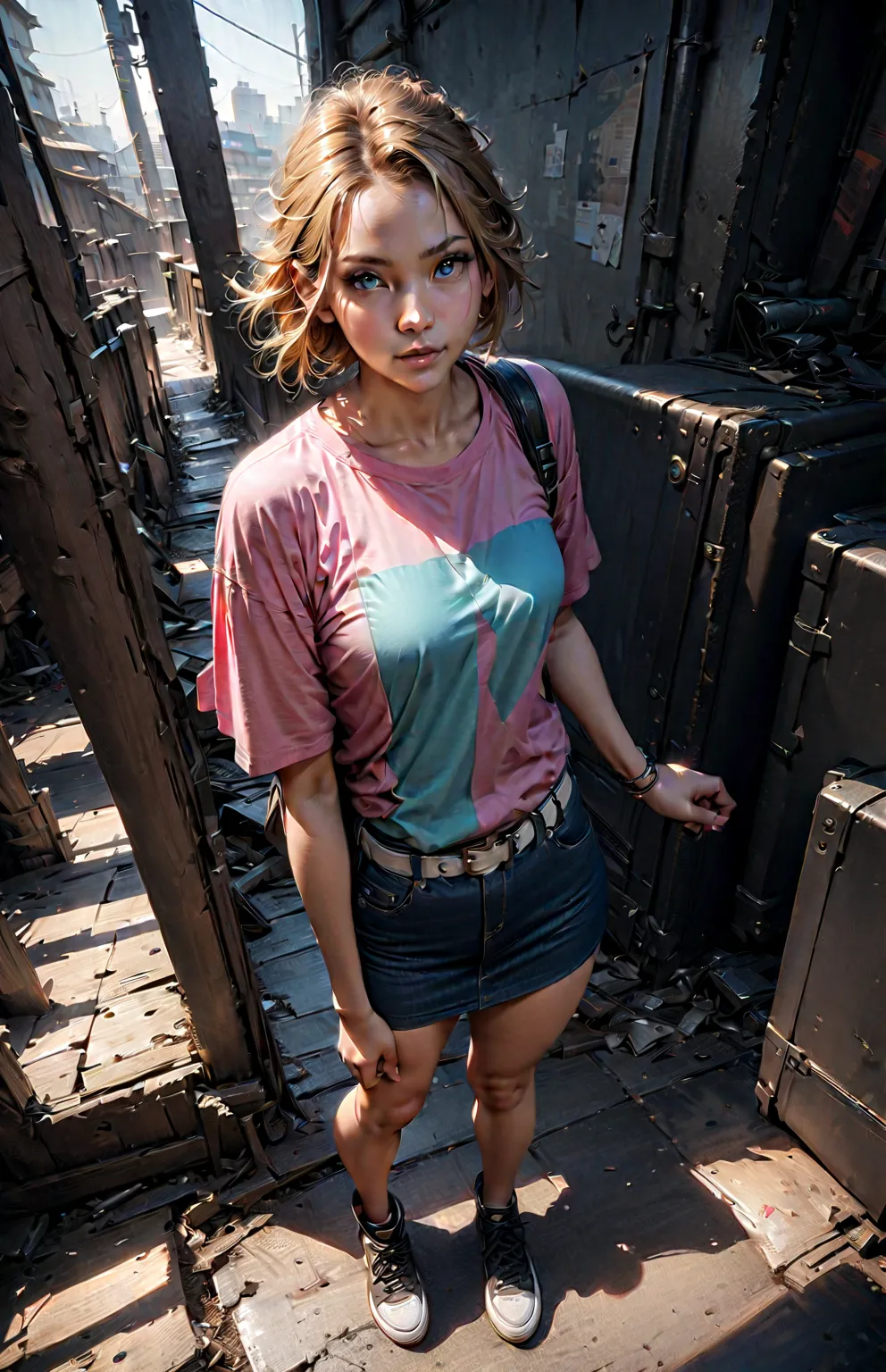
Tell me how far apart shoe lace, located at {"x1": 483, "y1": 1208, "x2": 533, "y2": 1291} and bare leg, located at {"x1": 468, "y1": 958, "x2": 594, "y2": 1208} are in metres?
0.06

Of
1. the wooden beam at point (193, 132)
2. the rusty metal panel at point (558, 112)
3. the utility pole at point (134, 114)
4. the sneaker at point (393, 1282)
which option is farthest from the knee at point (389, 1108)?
the utility pole at point (134, 114)

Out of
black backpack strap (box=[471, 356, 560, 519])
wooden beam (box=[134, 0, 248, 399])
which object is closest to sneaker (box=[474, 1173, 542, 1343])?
black backpack strap (box=[471, 356, 560, 519])

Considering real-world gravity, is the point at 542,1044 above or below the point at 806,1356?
above

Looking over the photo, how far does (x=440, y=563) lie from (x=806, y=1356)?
217 centimetres

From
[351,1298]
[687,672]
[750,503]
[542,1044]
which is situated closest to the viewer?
[542,1044]

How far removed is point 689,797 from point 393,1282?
1.49m

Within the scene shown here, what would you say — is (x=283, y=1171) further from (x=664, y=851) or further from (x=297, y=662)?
(x=297, y=662)

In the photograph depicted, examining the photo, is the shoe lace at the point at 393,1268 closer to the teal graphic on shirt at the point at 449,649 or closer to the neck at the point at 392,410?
the teal graphic on shirt at the point at 449,649

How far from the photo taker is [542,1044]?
6.06ft

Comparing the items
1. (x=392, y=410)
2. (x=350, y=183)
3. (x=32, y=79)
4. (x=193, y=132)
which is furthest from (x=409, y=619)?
(x=32, y=79)

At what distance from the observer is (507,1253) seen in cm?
208

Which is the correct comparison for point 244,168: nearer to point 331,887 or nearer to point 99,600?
point 99,600

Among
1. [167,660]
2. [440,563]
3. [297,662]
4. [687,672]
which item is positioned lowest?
[687,672]

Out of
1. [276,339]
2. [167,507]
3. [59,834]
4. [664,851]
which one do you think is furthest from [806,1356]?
[167,507]
